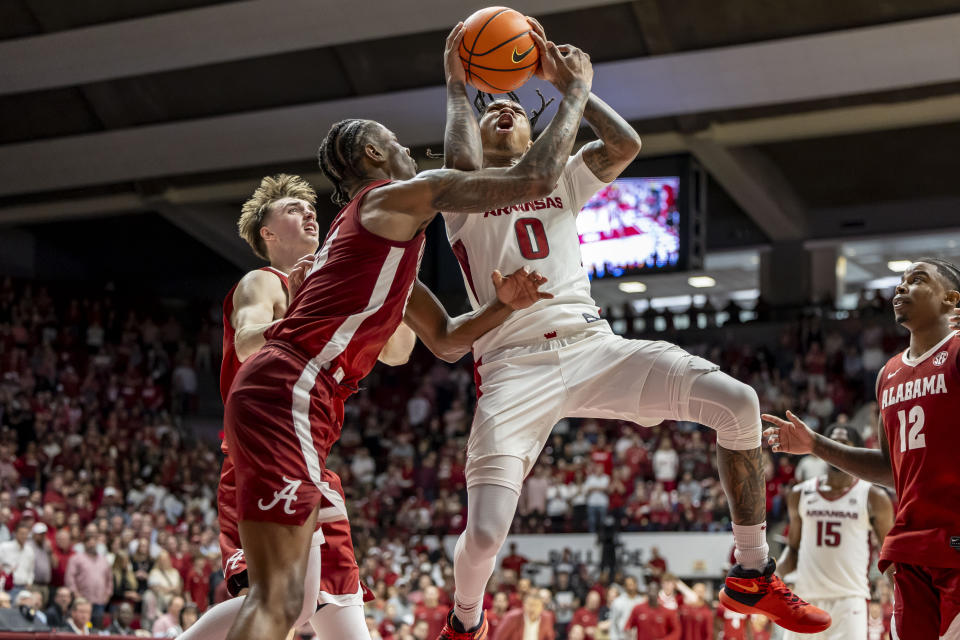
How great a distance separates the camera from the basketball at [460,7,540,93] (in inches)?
195

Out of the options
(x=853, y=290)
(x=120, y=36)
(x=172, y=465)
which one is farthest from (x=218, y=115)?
(x=853, y=290)

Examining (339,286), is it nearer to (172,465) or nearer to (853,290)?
(172,465)

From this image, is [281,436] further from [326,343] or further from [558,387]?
[558,387]

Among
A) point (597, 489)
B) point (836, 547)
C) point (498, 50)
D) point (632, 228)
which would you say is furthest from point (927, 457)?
point (632, 228)

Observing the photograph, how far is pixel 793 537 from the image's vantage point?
9.38m

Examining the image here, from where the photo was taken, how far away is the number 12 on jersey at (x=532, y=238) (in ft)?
17.2

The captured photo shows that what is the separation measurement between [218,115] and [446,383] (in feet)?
23.3

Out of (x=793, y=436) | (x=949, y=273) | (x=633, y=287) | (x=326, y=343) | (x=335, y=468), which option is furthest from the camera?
(x=633, y=287)

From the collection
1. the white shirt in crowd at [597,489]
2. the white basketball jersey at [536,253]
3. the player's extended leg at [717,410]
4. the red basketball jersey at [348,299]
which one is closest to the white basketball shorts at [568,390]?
the player's extended leg at [717,410]

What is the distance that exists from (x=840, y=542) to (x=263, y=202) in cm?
566

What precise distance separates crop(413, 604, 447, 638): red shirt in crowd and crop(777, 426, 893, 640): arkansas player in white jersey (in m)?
5.58

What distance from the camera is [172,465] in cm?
2011

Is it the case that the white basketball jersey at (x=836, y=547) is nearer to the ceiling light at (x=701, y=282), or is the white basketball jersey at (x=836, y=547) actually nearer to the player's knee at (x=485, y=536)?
the player's knee at (x=485, y=536)

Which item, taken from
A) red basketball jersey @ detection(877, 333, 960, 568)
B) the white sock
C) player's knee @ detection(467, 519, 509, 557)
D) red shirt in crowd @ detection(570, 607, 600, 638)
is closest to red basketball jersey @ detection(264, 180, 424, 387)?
player's knee @ detection(467, 519, 509, 557)
